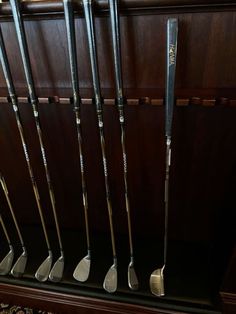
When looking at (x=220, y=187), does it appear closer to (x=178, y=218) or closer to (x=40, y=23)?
(x=178, y=218)

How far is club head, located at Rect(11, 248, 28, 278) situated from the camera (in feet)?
3.06

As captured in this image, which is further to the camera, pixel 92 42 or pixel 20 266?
pixel 20 266

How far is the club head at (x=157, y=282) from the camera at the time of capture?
84 cm

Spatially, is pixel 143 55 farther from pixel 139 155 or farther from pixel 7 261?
pixel 7 261

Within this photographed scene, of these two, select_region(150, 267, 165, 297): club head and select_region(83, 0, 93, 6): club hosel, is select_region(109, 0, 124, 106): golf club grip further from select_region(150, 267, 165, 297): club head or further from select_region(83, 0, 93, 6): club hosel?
select_region(150, 267, 165, 297): club head

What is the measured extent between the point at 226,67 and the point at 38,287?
0.84 meters

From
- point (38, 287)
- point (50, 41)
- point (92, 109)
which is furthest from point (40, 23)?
point (38, 287)

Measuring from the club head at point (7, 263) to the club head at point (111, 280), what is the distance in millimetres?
338

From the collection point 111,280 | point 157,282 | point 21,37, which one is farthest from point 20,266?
point 21,37

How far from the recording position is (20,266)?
37.4 inches

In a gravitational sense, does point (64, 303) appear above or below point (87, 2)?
below

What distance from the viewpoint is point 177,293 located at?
2.77 ft

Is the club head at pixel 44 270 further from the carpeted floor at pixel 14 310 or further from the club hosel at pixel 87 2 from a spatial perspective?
the club hosel at pixel 87 2

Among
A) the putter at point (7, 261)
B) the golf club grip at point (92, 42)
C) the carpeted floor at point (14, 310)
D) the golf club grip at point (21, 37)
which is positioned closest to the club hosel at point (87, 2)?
the golf club grip at point (92, 42)
